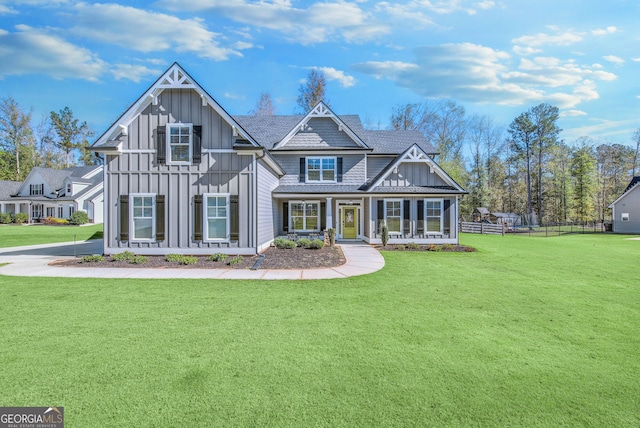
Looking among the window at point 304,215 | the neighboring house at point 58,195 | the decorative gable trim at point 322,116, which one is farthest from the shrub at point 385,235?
the neighboring house at point 58,195

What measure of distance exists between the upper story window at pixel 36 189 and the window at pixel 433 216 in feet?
162

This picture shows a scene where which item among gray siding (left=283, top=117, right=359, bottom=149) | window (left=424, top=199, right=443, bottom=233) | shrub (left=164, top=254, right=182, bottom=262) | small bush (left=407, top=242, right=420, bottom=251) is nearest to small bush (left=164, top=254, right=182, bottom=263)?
shrub (left=164, top=254, right=182, bottom=262)

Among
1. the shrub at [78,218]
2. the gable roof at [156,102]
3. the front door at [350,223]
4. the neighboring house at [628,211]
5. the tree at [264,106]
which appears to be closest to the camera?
the gable roof at [156,102]

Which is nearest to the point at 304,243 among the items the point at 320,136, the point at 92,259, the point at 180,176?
the point at 180,176

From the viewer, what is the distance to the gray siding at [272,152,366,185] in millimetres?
18578

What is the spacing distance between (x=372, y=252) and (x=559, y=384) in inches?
432

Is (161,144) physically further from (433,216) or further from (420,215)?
(433,216)

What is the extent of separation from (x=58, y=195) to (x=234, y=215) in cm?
4157

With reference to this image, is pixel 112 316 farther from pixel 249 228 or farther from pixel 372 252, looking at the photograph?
pixel 372 252

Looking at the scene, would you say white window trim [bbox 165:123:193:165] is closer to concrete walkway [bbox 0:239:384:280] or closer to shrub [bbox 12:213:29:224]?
concrete walkway [bbox 0:239:384:280]

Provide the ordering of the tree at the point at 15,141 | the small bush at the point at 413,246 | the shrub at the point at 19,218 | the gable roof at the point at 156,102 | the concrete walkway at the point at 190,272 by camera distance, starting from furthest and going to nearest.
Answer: the tree at the point at 15,141, the shrub at the point at 19,218, the small bush at the point at 413,246, the gable roof at the point at 156,102, the concrete walkway at the point at 190,272

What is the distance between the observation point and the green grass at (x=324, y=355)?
3043mm

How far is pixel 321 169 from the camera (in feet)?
61.2

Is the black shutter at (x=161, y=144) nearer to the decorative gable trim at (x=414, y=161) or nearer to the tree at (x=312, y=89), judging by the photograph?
the decorative gable trim at (x=414, y=161)
